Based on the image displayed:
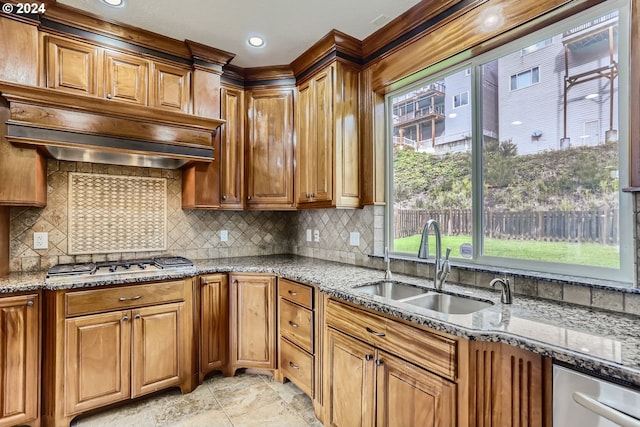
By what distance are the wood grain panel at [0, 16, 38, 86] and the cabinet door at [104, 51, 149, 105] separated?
15.7 inches

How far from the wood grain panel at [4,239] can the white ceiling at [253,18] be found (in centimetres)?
145

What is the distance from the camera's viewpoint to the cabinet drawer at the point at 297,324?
225cm

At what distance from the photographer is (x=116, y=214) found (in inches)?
106

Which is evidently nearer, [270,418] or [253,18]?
[270,418]

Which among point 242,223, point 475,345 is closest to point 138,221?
point 242,223

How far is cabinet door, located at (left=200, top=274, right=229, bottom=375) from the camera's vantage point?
8.32 ft

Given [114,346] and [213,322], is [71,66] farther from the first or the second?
[213,322]

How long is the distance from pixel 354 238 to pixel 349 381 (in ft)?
4.02

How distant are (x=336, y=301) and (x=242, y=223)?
1.72 meters

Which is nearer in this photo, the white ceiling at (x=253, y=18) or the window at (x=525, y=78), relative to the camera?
the window at (x=525, y=78)

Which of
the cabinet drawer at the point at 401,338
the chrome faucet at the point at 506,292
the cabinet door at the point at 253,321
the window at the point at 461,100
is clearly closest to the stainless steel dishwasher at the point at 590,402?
the cabinet drawer at the point at 401,338

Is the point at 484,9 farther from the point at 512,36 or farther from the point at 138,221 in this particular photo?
the point at 138,221

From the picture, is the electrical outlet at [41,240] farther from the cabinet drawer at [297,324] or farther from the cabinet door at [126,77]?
the cabinet drawer at [297,324]

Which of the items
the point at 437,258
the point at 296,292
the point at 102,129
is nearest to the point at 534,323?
the point at 437,258
